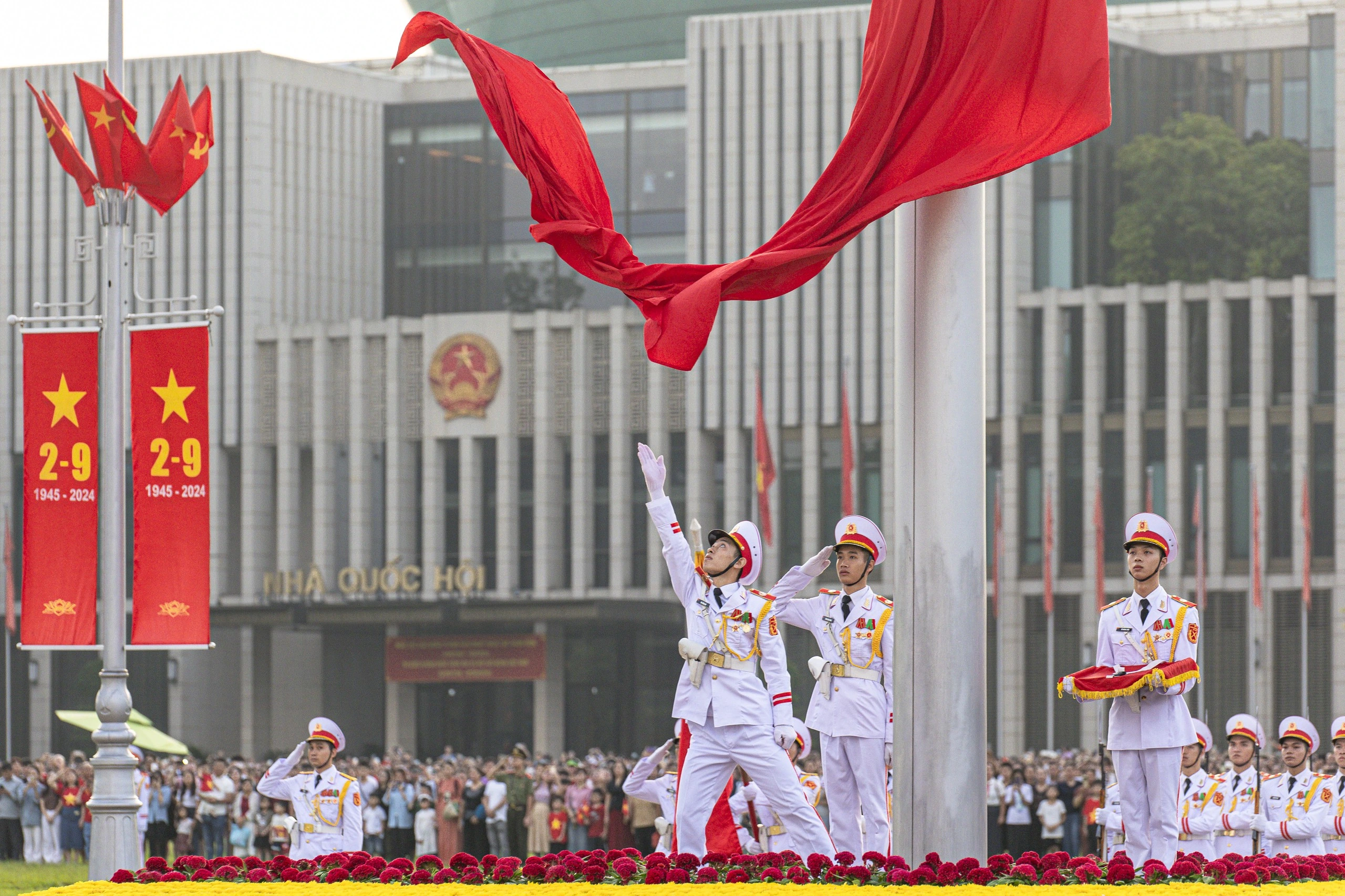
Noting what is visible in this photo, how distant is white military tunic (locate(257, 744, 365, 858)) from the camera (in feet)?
50.7

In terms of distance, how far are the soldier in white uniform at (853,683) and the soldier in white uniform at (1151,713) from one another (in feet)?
6.19

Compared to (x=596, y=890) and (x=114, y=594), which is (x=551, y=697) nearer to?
(x=114, y=594)

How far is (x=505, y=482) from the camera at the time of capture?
54438 millimetres

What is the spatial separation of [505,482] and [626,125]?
10.3 metres

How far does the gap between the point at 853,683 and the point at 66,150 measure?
9.03 meters

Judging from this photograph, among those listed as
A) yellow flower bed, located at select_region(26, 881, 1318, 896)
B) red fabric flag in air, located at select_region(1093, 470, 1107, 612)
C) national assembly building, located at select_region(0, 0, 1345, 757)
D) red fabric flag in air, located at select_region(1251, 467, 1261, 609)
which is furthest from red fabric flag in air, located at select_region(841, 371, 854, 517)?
yellow flower bed, located at select_region(26, 881, 1318, 896)

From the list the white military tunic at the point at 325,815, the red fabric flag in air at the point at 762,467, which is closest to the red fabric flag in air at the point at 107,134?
the white military tunic at the point at 325,815

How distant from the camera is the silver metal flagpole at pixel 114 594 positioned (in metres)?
16.5

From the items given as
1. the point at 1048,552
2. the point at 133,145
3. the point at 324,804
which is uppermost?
the point at 133,145

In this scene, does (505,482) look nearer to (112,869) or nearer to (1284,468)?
Result: (1284,468)

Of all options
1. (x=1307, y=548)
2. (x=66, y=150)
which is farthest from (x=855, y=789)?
(x=1307, y=548)

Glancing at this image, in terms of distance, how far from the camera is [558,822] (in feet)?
96.8

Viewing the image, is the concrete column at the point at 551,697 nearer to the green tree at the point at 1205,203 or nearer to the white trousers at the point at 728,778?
the green tree at the point at 1205,203

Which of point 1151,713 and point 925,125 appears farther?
point 1151,713
